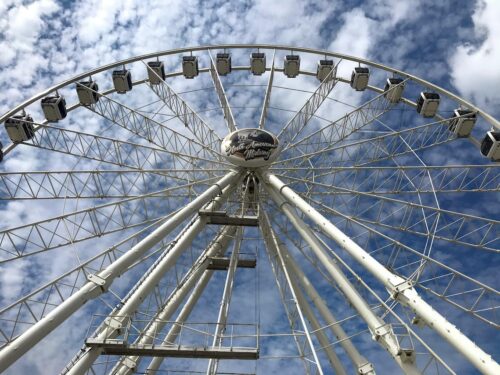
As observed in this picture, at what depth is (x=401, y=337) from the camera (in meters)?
13.6

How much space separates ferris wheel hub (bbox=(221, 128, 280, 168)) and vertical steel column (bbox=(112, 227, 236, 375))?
141 inches

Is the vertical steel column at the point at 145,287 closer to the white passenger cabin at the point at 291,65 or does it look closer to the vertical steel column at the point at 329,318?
the vertical steel column at the point at 329,318

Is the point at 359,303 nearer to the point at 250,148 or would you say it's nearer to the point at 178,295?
the point at 178,295

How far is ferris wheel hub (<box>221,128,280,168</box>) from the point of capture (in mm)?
21312

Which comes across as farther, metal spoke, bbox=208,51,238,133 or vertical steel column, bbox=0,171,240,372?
metal spoke, bbox=208,51,238,133

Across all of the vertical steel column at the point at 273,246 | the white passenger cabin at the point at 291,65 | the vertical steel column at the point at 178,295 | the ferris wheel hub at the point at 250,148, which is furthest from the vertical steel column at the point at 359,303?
the white passenger cabin at the point at 291,65

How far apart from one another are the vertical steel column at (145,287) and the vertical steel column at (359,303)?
12.7 feet

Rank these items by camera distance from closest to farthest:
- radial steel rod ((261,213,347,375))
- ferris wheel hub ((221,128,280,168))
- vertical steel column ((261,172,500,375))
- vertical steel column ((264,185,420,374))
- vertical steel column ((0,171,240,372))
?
vertical steel column ((261,172,500,375)) → vertical steel column ((0,171,240,372)) → vertical steel column ((264,185,420,374)) → radial steel rod ((261,213,347,375)) → ferris wheel hub ((221,128,280,168))

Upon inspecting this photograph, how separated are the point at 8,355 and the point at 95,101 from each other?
14793mm

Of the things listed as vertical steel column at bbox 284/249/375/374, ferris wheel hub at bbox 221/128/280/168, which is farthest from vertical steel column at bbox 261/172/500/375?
ferris wheel hub at bbox 221/128/280/168

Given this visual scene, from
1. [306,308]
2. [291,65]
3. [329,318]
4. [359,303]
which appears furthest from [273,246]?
[291,65]

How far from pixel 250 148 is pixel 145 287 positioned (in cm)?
817

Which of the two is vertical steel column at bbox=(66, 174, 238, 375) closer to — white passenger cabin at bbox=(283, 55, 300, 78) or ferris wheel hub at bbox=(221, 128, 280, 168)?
ferris wheel hub at bbox=(221, 128, 280, 168)

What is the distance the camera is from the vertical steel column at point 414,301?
11.0 m
